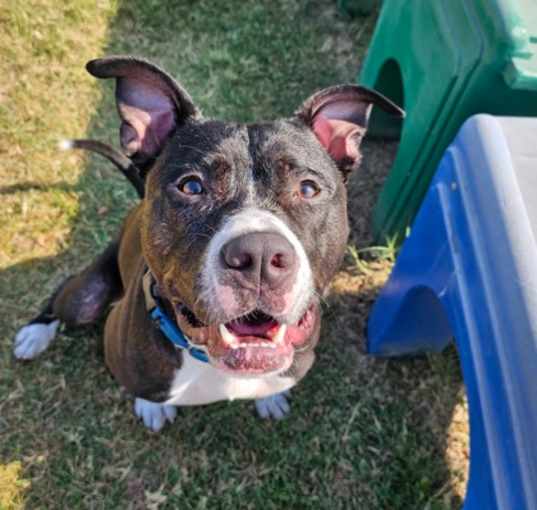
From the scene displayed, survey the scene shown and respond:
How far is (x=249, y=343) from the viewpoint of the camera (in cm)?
228

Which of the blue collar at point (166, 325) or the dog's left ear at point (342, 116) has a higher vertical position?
the dog's left ear at point (342, 116)

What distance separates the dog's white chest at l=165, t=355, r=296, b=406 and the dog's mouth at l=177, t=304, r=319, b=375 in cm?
43

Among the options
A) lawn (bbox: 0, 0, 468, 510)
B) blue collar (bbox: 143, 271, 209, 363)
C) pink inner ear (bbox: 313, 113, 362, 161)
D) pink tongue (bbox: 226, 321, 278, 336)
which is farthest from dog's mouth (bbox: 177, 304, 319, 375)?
pink inner ear (bbox: 313, 113, 362, 161)

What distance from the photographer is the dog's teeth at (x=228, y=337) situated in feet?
7.39

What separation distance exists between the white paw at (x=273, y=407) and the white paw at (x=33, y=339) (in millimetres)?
1311

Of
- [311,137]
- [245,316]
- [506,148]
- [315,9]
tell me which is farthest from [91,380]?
[315,9]

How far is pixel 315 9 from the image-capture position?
5684 millimetres

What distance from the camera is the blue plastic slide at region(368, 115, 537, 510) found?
2070mm

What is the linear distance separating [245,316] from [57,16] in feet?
13.3

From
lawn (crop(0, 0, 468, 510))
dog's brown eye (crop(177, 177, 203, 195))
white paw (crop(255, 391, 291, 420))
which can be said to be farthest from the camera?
white paw (crop(255, 391, 291, 420))

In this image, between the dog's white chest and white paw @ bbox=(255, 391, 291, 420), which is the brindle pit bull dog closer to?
the dog's white chest

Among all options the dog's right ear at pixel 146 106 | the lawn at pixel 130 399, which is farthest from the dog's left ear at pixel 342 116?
the lawn at pixel 130 399

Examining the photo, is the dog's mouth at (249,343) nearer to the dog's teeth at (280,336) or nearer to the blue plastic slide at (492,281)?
the dog's teeth at (280,336)

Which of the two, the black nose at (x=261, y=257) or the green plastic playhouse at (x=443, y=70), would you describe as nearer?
the black nose at (x=261, y=257)
